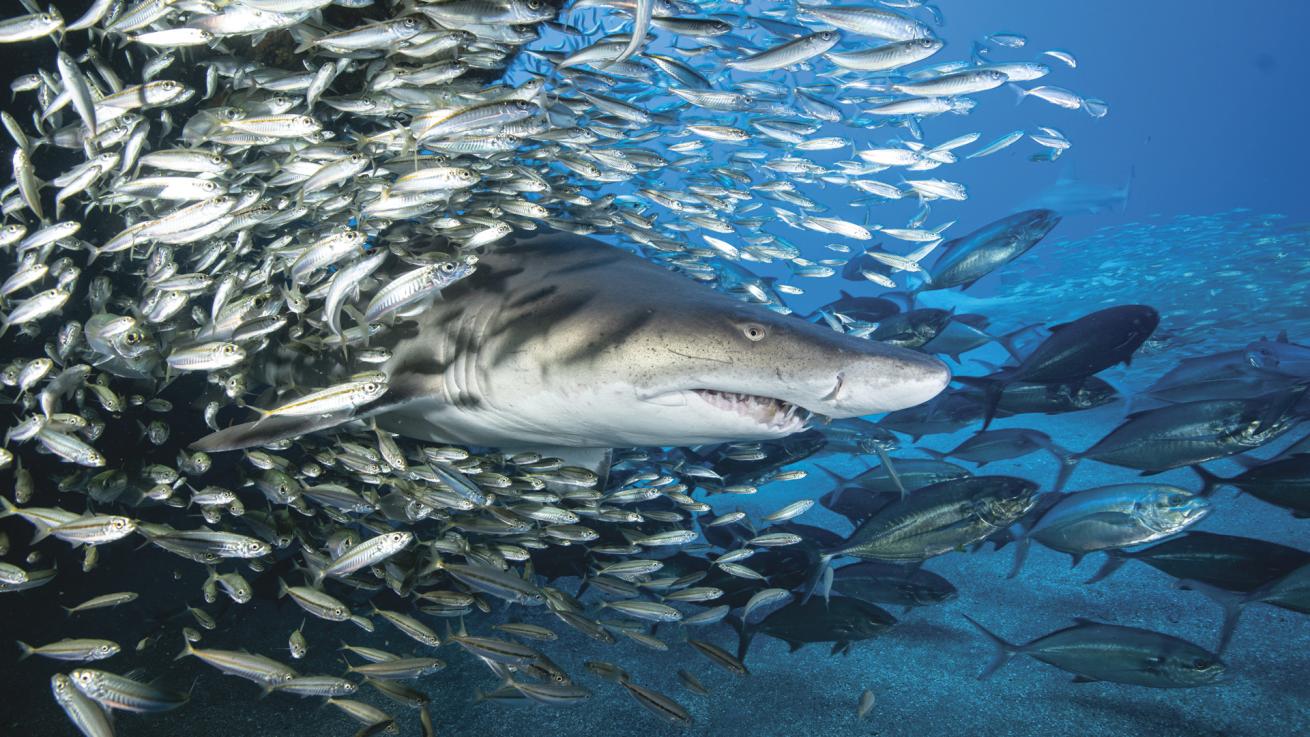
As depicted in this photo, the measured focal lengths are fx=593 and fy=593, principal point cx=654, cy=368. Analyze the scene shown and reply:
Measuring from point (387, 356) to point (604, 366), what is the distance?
1258mm

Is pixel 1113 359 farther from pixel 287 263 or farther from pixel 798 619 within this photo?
pixel 287 263

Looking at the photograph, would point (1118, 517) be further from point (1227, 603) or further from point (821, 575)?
point (821, 575)

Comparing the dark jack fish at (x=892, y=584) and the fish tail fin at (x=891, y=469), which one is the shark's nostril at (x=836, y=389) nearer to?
the fish tail fin at (x=891, y=469)

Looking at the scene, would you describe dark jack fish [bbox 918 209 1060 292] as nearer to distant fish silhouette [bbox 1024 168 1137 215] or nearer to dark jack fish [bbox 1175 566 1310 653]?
dark jack fish [bbox 1175 566 1310 653]

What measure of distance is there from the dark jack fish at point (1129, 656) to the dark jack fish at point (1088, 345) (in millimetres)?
1786

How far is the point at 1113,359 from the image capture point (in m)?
4.40

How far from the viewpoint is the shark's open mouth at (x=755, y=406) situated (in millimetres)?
2609

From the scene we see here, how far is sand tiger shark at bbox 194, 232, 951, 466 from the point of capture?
233 cm

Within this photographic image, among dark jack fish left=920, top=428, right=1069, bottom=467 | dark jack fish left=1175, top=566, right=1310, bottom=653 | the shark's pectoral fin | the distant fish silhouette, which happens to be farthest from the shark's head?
the distant fish silhouette

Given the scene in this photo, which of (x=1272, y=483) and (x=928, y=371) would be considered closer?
(x=928, y=371)

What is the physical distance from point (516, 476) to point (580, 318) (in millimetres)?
1432

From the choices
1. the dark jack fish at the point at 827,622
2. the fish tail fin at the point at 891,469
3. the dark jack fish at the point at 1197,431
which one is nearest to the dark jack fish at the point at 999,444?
the fish tail fin at the point at 891,469

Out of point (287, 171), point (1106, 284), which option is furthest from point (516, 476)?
point (1106, 284)

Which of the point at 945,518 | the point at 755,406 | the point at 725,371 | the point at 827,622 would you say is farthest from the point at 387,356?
the point at 945,518
